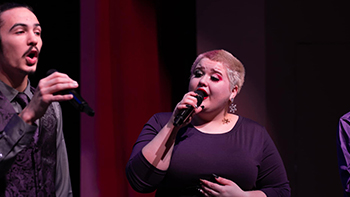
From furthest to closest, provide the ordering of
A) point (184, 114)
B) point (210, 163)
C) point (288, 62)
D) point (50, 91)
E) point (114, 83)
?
1. point (288, 62)
2. point (114, 83)
3. point (210, 163)
4. point (184, 114)
5. point (50, 91)

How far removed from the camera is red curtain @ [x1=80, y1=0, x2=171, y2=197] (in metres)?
2.63

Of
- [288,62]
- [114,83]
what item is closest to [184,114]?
[114,83]

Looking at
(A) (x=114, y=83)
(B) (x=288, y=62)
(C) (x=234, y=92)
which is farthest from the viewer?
(B) (x=288, y=62)

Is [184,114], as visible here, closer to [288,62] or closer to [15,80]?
[15,80]

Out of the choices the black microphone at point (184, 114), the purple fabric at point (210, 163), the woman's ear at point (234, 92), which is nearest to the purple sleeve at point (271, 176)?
the purple fabric at point (210, 163)

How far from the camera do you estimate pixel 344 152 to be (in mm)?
1873

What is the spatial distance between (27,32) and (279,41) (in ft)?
7.28

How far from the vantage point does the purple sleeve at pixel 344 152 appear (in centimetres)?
182

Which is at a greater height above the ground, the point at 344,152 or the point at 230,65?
the point at 230,65

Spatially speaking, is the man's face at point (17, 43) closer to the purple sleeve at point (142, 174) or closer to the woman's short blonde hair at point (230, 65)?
the purple sleeve at point (142, 174)

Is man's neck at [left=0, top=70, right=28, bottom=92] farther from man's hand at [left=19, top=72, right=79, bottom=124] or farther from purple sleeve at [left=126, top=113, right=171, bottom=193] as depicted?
purple sleeve at [left=126, top=113, right=171, bottom=193]

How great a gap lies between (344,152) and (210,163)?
706 mm

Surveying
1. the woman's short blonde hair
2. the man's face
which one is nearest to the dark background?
the woman's short blonde hair

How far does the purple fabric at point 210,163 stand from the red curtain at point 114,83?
3.06 ft
